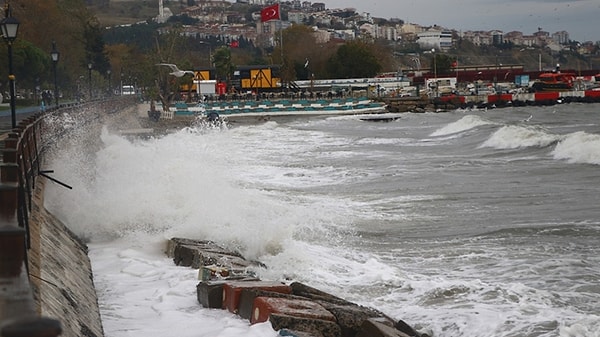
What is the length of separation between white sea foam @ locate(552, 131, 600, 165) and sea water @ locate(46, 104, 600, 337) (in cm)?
13

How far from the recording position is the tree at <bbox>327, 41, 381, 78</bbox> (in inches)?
4412

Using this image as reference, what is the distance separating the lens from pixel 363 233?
14.9 meters

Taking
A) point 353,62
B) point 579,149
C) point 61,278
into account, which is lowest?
point 579,149

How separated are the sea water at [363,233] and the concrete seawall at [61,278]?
0.31 m

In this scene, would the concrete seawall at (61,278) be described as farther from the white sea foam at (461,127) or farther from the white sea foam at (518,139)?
the white sea foam at (461,127)

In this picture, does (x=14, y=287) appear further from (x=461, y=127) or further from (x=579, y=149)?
(x=461, y=127)

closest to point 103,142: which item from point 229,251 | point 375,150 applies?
point 229,251

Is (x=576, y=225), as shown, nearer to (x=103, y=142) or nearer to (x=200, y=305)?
(x=200, y=305)

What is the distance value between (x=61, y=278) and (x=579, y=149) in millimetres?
24239

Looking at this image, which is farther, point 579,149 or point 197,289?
point 579,149

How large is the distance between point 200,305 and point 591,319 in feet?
12.9

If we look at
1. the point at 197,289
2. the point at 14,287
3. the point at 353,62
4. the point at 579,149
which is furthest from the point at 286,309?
the point at 353,62

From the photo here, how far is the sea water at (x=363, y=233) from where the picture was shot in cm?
912

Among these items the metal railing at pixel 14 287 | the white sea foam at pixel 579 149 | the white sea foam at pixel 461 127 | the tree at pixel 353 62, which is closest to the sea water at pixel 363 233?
the white sea foam at pixel 579 149
